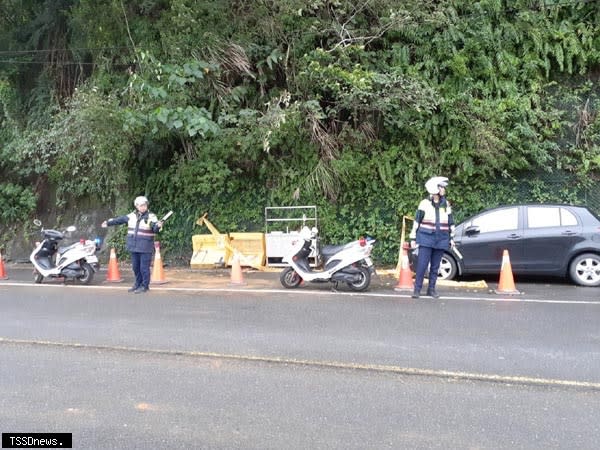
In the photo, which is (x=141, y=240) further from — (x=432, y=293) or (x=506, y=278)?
(x=506, y=278)

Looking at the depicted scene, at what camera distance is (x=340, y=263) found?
9531mm

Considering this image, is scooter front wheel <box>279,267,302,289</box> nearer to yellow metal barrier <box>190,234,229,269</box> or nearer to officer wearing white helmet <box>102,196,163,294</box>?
officer wearing white helmet <box>102,196,163,294</box>

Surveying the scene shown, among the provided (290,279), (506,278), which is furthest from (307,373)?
(506,278)

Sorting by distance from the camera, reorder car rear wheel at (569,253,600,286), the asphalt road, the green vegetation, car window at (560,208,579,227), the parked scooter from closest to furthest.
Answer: the asphalt road, car rear wheel at (569,253,600,286), car window at (560,208,579,227), the parked scooter, the green vegetation

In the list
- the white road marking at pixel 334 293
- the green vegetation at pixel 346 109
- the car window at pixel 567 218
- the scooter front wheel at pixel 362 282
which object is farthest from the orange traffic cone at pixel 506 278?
the green vegetation at pixel 346 109

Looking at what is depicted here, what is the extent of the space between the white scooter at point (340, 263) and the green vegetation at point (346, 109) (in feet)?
11.6

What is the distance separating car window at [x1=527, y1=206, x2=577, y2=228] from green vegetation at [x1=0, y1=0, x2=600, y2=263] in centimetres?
228

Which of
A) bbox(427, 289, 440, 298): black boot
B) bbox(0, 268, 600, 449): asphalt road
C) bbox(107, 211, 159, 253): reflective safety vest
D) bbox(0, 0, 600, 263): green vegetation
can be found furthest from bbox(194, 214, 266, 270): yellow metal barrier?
bbox(427, 289, 440, 298): black boot

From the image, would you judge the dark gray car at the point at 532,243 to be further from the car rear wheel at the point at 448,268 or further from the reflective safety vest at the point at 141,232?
the reflective safety vest at the point at 141,232

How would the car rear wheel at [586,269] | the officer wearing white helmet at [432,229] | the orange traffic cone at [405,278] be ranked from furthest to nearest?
1. the car rear wheel at [586,269]
2. the orange traffic cone at [405,278]
3. the officer wearing white helmet at [432,229]

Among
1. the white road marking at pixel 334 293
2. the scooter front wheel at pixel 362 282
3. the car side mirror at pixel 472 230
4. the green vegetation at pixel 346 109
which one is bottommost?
the white road marking at pixel 334 293

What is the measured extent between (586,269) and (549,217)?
1.12 m

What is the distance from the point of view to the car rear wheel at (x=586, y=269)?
9.88 meters

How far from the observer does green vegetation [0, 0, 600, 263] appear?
12.6 metres
